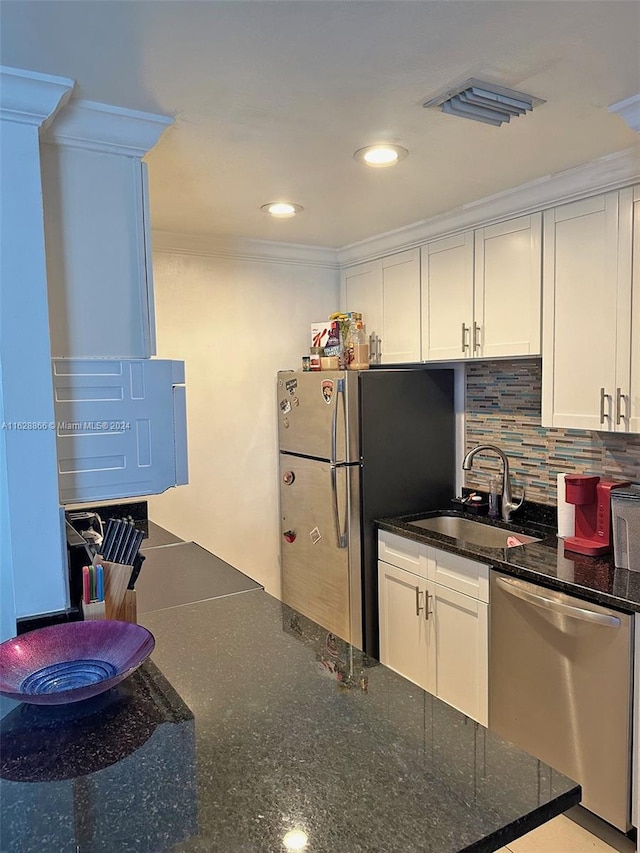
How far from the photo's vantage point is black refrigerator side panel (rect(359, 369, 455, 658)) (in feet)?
9.68

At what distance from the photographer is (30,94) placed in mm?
1438

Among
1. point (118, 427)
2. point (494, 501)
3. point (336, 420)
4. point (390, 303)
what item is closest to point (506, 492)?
point (494, 501)

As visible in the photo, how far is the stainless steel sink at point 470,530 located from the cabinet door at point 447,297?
816 millimetres

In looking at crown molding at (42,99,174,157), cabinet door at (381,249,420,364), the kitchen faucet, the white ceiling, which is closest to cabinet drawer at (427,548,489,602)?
the kitchen faucet

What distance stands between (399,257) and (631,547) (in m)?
1.74

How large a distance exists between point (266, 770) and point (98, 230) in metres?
1.36

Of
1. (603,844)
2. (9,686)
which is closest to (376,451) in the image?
(603,844)

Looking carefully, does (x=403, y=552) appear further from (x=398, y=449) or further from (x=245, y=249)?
(x=245, y=249)

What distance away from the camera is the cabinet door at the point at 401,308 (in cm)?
301

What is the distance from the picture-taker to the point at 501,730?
238 centimetres

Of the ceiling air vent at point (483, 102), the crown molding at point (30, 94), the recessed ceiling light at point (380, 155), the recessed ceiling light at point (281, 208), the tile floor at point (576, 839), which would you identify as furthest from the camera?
the recessed ceiling light at point (281, 208)

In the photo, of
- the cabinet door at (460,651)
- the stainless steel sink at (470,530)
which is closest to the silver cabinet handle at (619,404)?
the stainless steel sink at (470,530)

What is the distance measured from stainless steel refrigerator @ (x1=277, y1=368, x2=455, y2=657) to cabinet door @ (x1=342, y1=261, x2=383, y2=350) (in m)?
0.37

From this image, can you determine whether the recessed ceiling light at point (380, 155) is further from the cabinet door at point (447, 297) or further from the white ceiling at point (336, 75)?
the cabinet door at point (447, 297)
